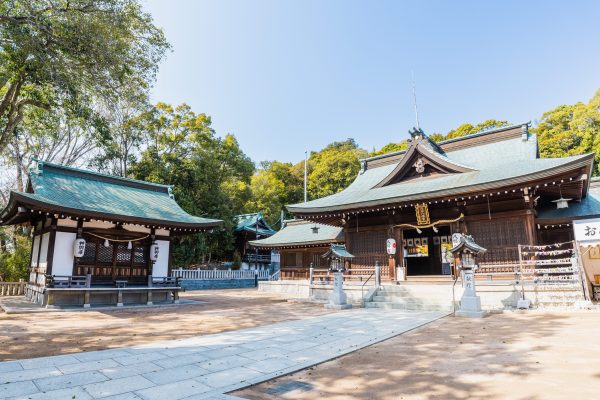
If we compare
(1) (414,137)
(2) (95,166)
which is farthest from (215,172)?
(1) (414,137)

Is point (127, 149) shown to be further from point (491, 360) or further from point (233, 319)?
point (491, 360)

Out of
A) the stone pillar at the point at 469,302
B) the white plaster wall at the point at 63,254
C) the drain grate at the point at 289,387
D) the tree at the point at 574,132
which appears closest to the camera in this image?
the drain grate at the point at 289,387

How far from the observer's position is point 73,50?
12703mm

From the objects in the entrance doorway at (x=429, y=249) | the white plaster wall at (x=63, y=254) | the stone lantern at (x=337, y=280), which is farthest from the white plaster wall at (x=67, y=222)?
the entrance doorway at (x=429, y=249)

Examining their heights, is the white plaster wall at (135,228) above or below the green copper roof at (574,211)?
below

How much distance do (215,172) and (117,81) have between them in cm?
1791

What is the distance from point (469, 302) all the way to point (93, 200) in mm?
16227

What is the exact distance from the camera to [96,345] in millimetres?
7270

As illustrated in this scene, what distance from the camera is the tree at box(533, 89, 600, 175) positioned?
Result: 1342 inches

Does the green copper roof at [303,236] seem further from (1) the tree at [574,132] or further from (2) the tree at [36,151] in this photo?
(1) the tree at [574,132]

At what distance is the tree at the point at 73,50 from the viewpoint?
12.1m

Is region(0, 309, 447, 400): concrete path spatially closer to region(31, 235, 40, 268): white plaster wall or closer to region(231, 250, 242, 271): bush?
region(31, 235, 40, 268): white plaster wall

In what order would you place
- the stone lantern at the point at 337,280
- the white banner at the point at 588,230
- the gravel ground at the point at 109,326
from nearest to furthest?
the gravel ground at the point at 109,326
the white banner at the point at 588,230
the stone lantern at the point at 337,280

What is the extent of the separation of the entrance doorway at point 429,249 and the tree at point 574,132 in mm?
23760
